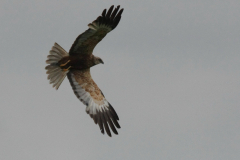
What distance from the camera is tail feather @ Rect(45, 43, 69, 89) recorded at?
14328 mm

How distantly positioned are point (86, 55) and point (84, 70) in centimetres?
66

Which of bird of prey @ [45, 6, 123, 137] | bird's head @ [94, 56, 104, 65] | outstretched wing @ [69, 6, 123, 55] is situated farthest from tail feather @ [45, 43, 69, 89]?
bird's head @ [94, 56, 104, 65]

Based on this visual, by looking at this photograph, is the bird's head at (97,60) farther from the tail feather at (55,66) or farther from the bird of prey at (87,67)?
the tail feather at (55,66)

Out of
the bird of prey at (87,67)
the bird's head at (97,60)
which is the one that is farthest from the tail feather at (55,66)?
the bird's head at (97,60)

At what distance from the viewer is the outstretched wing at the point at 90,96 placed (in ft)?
47.6

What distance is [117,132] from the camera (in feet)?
46.0

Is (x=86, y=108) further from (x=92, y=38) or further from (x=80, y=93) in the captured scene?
(x=92, y=38)

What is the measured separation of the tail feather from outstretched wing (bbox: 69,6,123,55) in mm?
395

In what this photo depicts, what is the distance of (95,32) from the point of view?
44.1ft

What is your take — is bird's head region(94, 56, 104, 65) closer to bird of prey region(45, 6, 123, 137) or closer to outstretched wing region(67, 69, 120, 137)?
bird of prey region(45, 6, 123, 137)

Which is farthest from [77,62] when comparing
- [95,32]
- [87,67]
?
[95,32]

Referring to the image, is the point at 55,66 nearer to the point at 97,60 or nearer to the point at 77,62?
the point at 77,62

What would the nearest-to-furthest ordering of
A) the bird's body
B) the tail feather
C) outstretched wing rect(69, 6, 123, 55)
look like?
outstretched wing rect(69, 6, 123, 55)
the bird's body
the tail feather

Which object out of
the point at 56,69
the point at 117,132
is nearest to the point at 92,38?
the point at 56,69
